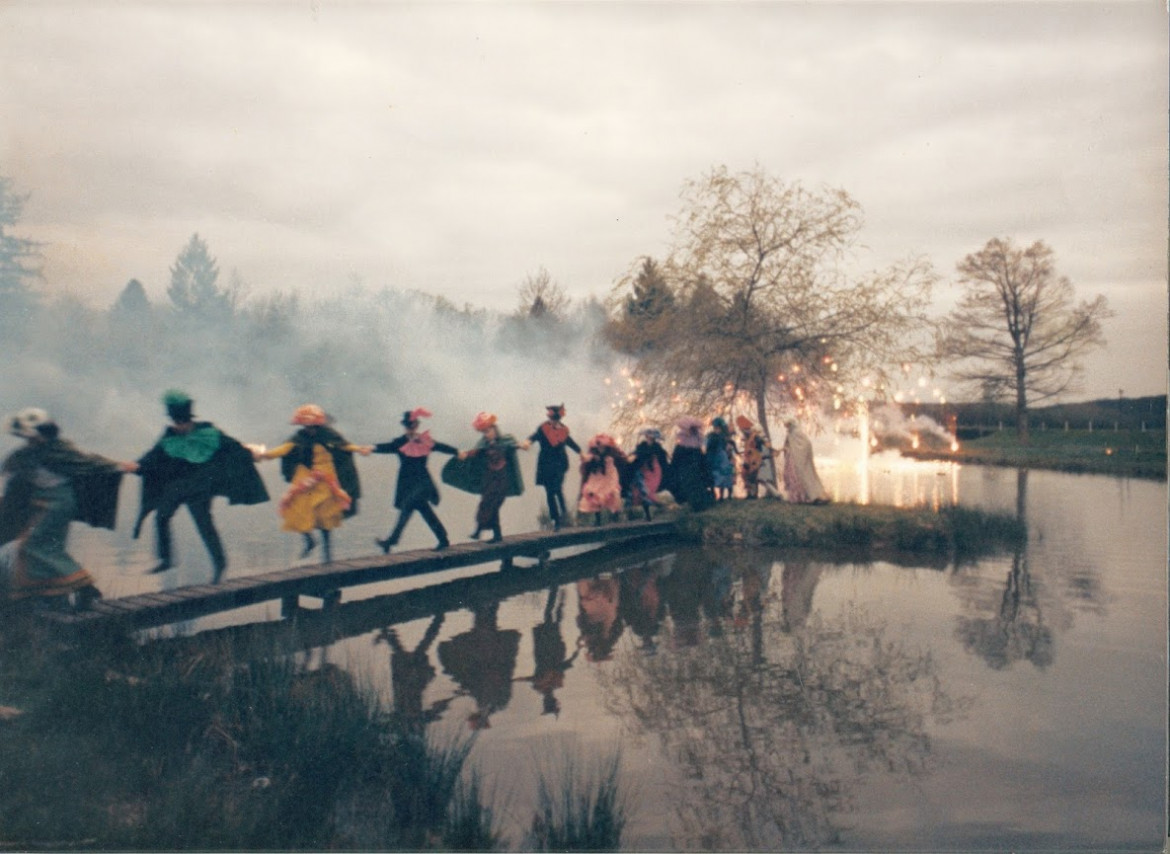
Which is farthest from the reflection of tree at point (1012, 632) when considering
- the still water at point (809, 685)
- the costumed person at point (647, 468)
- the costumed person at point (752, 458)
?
the costumed person at point (752, 458)

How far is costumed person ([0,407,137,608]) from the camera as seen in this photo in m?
6.81

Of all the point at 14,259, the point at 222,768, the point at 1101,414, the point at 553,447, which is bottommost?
the point at 222,768

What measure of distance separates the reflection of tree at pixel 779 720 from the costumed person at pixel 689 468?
6968 mm

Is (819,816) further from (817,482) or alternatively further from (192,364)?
(192,364)

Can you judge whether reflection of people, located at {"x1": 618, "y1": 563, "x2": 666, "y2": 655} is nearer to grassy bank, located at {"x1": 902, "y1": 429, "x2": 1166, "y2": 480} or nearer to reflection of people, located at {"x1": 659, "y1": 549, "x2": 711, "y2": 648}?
reflection of people, located at {"x1": 659, "y1": 549, "x2": 711, "y2": 648}

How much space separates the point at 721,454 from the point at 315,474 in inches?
359

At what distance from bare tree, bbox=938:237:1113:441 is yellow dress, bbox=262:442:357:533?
757cm

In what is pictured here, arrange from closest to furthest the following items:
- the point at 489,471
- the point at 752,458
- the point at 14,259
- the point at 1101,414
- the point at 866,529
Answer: the point at 14,259 < the point at 1101,414 < the point at 489,471 < the point at 866,529 < the point at 752,458

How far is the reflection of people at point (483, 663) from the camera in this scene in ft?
21.2

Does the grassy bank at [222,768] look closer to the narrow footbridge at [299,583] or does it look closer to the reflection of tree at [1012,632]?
the narrow footbridge at [299,583]

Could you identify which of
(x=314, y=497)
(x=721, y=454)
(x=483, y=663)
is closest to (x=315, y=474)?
(x=314, y=497)

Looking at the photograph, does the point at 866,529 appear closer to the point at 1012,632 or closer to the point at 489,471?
the point at 1012,632

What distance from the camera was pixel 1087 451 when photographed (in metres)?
12.7

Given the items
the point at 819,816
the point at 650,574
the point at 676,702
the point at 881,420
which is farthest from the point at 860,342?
the point at 881,420
